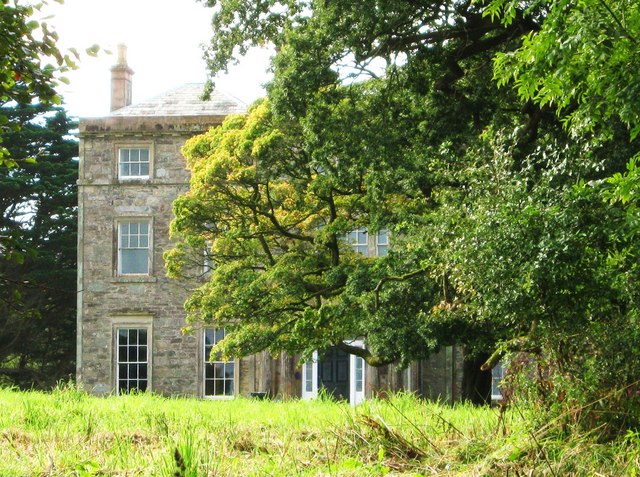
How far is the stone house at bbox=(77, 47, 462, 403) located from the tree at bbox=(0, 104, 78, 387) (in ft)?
14.6

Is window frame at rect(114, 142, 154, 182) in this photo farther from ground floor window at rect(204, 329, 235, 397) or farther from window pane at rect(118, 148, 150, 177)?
ground floor window at rect(204, 329, 235, 397)

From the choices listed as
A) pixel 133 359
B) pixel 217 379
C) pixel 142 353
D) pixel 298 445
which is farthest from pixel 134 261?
pixel 298 445

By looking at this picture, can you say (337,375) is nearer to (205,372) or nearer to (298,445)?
(205,372)

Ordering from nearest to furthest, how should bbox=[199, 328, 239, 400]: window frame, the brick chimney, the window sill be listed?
bbox=[199, 328, 239, 400]: window frame < the window sill < the brick chimney

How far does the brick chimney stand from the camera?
32094 mm

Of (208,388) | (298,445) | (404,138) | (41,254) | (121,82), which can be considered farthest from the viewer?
(41,254)

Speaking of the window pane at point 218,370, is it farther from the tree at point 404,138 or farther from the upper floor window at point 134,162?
the tree at point 404,138

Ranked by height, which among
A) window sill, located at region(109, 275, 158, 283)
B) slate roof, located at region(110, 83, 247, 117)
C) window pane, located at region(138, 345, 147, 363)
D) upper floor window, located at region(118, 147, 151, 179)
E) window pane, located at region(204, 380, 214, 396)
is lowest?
window pane, located at region(204, 380, 214, 396)

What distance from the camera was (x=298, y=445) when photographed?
373 inches

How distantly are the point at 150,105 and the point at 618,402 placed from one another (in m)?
22.7

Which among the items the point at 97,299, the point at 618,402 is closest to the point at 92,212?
the point at 97,299

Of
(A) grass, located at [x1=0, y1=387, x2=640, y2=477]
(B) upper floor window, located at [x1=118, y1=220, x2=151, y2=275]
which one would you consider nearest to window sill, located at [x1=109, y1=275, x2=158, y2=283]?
(B) upper floor window, located at [x1=118, y1=220, x2=151, y2=275]

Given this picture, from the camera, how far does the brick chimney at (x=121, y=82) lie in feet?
105

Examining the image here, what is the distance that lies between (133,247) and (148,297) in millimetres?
1449
